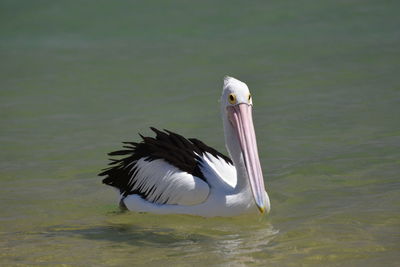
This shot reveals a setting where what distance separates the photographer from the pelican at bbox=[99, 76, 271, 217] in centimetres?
507

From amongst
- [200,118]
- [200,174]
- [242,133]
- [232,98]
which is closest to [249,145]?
[242,133]

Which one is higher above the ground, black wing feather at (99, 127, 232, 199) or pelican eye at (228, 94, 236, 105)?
pelican eye at (228, 94, 236, 105)

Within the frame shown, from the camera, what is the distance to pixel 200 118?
8180 millimetres

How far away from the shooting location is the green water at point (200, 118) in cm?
462

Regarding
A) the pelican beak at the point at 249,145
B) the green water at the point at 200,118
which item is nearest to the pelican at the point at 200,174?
the pelican beak at the point at 249,145

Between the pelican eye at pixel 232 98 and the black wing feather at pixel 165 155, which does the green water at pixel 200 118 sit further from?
the pelican eye at pixel 232 98

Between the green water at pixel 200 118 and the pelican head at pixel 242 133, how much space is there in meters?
0.34

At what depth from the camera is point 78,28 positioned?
14031 mm

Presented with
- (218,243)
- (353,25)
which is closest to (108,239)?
(218,243)

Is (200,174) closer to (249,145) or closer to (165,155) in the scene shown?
(165,155)

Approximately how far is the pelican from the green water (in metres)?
0.12

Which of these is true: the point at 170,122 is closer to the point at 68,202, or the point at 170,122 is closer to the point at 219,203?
the point at 68,202

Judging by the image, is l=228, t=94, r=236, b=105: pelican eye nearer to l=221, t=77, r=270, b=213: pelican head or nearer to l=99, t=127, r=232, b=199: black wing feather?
l=221, t=77, r=270, b=213: pelican head

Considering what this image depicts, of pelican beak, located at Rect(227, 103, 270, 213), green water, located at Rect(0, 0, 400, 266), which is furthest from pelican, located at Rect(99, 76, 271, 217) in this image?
green water, located at Rect(0, 0, 400, 266)
